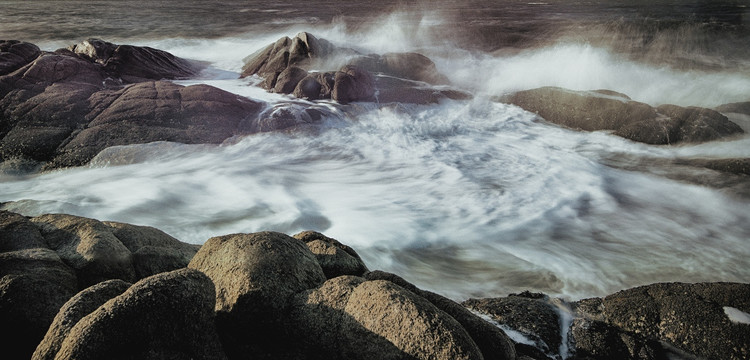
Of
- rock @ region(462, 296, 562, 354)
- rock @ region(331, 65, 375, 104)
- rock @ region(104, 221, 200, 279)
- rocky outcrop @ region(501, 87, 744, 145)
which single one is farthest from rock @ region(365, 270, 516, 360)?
rock @ region(331, 65, 375, 104)

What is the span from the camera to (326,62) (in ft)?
45.4

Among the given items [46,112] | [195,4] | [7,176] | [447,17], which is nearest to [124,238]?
[7,176]

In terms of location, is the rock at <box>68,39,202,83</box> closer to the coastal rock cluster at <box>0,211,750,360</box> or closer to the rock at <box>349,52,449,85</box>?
the rock at <box>349,52,449,85</box>

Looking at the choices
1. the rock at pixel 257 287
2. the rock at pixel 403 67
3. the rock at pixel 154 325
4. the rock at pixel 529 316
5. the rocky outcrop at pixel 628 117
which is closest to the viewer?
the rock at pixel 154 325

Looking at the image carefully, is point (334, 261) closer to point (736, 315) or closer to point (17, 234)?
point (17, 234)

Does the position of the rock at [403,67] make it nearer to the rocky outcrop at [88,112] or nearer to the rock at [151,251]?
the rocky outcrop at [88,112]

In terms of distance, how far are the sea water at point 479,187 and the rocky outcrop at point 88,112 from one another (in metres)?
0.40

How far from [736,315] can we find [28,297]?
4.66 m

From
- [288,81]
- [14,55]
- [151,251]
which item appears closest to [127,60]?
[14,55]

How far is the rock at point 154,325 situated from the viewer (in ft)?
6.08

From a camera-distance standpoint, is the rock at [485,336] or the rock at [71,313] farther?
the rock at [485,336]

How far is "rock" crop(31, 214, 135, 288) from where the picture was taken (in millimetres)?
3004

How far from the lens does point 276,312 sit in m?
2.40

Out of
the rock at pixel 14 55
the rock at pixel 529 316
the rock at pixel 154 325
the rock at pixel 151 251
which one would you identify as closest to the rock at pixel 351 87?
the rock at pixel 14 55
